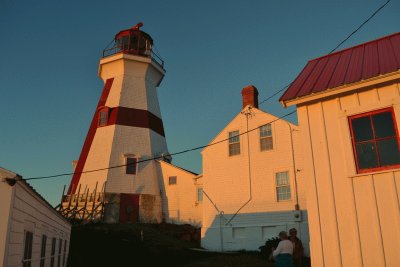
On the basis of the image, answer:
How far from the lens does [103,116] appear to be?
3344 cm

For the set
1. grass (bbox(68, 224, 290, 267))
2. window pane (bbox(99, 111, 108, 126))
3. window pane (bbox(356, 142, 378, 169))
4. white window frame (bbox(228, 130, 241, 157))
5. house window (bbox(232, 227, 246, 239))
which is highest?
window pane (bbox(99, 111, 108, 126))

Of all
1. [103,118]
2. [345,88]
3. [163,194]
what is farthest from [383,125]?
[103,118]

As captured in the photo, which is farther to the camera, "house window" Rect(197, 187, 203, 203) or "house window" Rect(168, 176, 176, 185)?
"house window" Rect(168, 176, 176, 185)

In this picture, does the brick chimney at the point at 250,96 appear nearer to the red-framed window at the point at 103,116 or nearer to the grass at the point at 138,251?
the grass at the point at 138,251

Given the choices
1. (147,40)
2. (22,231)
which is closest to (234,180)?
(22,231)

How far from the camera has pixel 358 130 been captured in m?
8.58

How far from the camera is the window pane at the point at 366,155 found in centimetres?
822

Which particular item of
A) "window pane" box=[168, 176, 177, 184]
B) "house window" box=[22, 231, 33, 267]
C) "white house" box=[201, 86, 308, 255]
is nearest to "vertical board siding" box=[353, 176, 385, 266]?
"house window" box=[22, 231, 33, 267]

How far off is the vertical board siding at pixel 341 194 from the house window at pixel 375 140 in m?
0.35

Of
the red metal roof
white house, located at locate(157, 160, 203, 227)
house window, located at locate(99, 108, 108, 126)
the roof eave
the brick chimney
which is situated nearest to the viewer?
the roof eave

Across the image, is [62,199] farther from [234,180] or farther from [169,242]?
[234,180]

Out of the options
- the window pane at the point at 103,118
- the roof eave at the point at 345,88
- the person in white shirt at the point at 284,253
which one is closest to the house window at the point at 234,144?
the window pane at the point at 103,118

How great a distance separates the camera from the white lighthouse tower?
100 feet

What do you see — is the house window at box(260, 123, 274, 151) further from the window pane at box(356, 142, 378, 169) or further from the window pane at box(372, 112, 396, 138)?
the window pane at box(372, 112, 396, 138)
